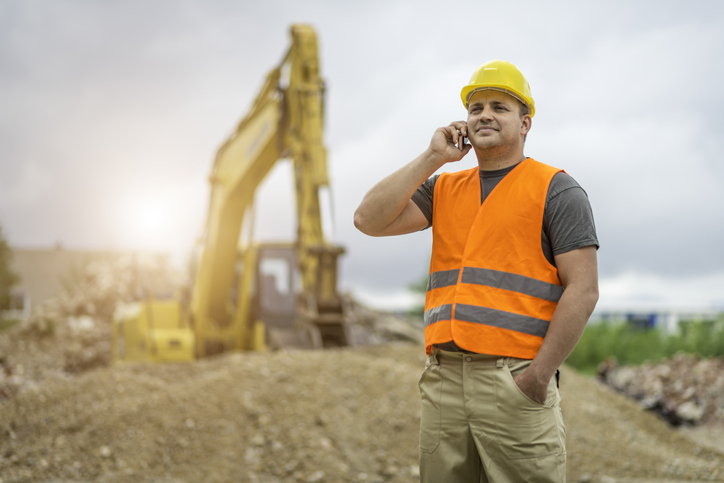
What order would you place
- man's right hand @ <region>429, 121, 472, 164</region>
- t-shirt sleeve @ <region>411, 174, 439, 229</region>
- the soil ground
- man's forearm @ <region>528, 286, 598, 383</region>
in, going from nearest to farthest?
man's forearm @ <region>528, 286, 598, 383</region>, man's right hand @ <region>429, 121, 472, 164</region>, t-shirt sleeve @ <region>411, 174, 439, 229</region>, the soil ground

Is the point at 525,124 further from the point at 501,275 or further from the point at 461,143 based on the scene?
the point at 501,275

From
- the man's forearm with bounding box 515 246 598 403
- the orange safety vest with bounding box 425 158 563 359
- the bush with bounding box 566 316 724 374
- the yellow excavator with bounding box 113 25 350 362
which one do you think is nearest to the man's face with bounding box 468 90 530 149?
the orange safety vest with bounding box 425 158 563 359

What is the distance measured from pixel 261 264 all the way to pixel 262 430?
383 cm

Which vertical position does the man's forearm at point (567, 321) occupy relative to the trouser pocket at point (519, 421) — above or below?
above

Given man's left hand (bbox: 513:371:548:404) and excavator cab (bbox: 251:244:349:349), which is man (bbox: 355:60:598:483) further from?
excavator cab (bbox: 251:244:349:349)

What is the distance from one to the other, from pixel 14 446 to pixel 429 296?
4.40 meters

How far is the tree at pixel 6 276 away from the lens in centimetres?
2117

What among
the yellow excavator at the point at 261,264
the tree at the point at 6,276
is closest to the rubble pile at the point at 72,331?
the yellow excavator at the point at 261,264

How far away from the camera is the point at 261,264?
8.79 metres

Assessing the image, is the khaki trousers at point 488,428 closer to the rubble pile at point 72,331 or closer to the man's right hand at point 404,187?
the man's right hand at point 404,187

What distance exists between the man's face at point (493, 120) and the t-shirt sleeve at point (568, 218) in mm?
210

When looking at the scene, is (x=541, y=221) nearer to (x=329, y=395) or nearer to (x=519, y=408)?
(x=519, y=408)

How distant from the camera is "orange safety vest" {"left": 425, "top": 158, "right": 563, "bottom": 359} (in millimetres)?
1976

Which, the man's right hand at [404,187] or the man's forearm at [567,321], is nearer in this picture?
the man's forearm at [567,321]
